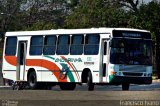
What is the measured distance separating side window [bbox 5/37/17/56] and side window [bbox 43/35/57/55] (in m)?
2.42

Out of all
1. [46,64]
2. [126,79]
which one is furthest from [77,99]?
[46,64]

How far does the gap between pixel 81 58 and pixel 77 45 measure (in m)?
0.70

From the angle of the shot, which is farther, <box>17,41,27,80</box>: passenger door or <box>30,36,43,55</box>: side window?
<box>17,41,27,80</box>: passenger door

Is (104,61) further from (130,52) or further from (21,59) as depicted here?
(21,59)

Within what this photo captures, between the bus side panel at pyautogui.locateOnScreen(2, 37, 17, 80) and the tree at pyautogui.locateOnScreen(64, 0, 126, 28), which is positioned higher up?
the tree at pyautogui.locateOnScreen(64, 0, 126, 28)

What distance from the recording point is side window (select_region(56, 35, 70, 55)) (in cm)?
2972

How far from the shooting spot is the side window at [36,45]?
31.3 m

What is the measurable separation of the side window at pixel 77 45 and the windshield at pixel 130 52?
2.11m

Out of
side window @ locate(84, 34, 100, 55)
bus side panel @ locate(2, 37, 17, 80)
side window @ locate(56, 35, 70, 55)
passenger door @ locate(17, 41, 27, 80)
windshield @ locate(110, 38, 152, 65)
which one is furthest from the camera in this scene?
bus side panel @ locate(2, 37, 17, 80)

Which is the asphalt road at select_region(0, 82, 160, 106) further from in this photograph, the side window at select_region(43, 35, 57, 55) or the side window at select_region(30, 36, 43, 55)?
the side window at select_region(30, 36, 43, 55)

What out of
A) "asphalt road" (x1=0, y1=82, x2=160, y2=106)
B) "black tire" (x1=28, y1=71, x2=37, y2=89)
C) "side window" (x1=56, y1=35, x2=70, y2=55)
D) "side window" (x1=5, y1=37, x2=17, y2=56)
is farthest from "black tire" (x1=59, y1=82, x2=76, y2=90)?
"asphalt road" (x1=0, y1=82, x2=160, y2=106)

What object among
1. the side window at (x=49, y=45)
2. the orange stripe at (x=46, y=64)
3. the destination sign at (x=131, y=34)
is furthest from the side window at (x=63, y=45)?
the destination sign at (x=131, y=34)

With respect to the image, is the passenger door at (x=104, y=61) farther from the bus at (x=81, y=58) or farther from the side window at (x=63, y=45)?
the side window at (x=63, y=45)

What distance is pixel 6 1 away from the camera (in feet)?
247
